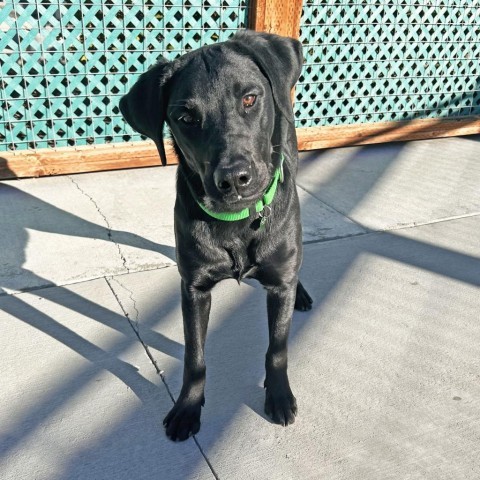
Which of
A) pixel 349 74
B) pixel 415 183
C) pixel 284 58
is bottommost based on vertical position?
pixel 415 183

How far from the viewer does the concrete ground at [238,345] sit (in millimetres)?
2055

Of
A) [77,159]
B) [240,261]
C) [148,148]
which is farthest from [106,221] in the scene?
[240,261]

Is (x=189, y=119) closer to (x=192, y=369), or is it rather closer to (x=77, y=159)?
(x=192, y=369)

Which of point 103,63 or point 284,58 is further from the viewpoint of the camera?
point 103,63

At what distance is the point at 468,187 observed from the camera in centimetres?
437

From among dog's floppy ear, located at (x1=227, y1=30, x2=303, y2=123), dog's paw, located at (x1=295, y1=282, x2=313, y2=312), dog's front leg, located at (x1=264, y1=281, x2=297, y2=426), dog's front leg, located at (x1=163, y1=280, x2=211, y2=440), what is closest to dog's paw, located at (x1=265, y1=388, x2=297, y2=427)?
dog's front leg, located at (x1=264, y1=281, x2=297, y2=426)

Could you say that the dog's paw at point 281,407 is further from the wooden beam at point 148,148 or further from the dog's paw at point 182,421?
the wooden beam at point 148,148

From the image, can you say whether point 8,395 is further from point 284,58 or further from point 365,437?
point 284,58

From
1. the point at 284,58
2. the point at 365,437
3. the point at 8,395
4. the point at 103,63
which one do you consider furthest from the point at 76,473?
the point at 103,63

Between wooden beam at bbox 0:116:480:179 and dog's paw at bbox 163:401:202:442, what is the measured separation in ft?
8.21

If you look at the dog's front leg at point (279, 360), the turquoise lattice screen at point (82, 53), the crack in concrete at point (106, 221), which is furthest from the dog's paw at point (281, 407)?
the turquoise lattice screen at point (82, 53)

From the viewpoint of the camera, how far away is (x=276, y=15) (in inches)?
179

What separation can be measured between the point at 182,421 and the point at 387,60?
4048mm

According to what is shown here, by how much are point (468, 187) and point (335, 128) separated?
50.3 inches
